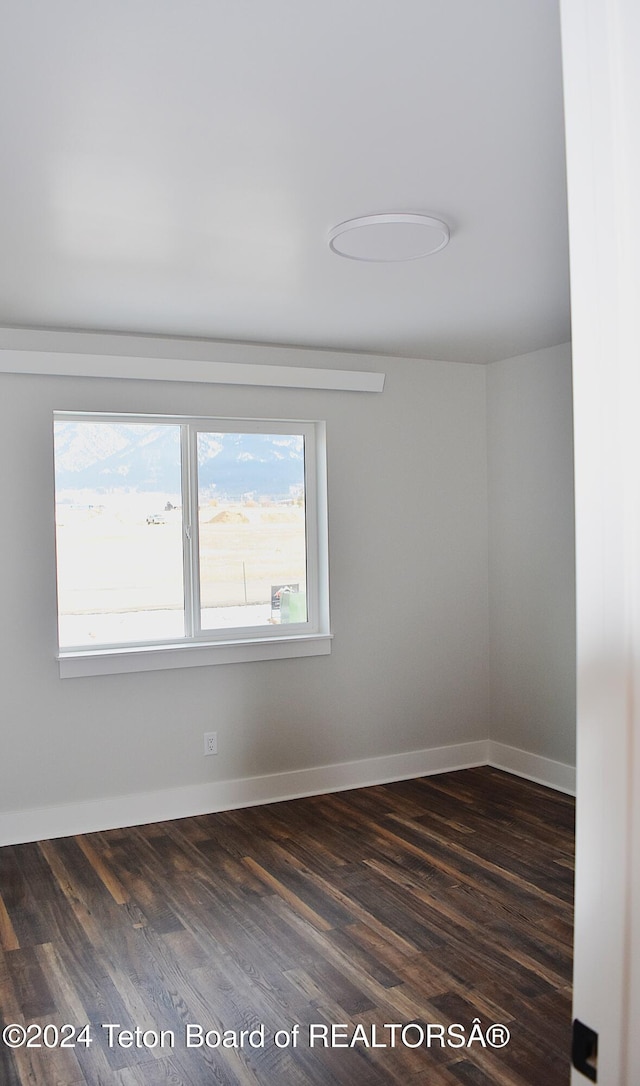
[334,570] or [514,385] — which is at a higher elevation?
[514,385]

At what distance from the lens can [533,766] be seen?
4930mm

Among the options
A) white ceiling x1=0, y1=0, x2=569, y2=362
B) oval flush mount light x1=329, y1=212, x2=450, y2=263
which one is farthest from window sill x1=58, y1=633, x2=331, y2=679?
oval flush mount light x1=329, y1=212, x2=450, y2=263

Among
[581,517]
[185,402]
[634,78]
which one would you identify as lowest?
[581,517]

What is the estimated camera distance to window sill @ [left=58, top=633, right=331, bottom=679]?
162 inches

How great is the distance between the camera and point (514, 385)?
16.5 feet

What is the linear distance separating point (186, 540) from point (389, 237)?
218 cm

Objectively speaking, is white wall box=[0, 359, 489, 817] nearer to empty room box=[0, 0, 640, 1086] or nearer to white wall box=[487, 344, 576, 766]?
empty room box=[0, 0, 640, 1086]

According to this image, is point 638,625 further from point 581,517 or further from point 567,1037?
point 567,1037

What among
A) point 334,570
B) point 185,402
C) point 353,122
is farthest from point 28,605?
point 353,122

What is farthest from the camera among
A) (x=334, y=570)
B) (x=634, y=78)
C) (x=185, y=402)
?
(x=334, y=570)

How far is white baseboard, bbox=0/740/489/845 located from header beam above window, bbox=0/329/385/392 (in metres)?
2.08

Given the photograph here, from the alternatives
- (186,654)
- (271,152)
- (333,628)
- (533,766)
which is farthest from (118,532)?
(533,766)

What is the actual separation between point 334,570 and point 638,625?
13.5 feet

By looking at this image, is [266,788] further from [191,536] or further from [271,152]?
[271,152]
